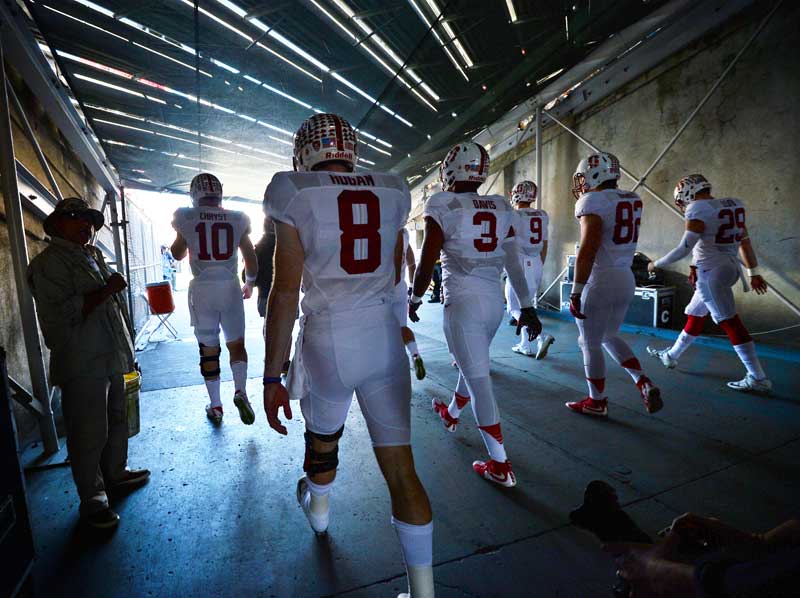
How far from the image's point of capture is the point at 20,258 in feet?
10.4

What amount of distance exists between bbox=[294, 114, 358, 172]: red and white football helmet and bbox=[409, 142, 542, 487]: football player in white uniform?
1.01 meters

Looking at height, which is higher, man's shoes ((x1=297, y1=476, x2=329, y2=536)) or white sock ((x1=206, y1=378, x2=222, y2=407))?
white sock ((x1=206, y1=378, x2=222, y2=407))

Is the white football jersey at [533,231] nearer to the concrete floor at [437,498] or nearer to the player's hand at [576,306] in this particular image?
the player's hand at [576,306]

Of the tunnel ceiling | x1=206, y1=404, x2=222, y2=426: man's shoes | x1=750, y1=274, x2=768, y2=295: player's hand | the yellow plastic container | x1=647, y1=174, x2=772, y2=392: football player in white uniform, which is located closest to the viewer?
the yellow plastic container

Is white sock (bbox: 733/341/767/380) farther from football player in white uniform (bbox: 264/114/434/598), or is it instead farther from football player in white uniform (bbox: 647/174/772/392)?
football player in white uniform (bbox: 264/114/434/598)

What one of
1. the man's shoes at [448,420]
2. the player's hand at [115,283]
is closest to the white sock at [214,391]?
the player's hand at [115,283]

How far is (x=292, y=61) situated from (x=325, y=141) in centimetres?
348

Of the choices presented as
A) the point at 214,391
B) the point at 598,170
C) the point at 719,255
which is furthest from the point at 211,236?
the point at 719,255

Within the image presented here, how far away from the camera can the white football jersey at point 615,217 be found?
11.5ft

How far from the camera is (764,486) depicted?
104 inches

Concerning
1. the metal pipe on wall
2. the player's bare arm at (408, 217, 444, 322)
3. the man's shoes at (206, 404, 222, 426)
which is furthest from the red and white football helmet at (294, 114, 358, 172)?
the man's shoes at (206, 404, 222, 426)

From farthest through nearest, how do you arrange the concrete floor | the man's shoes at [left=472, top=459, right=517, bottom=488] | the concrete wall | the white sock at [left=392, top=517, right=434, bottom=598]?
the concrete wall
the man's shoes at [left=472, top=459, right=517, bottom=488]
the concrete floor
the white sock at [left=392, top=517, right=434, bottom=598]

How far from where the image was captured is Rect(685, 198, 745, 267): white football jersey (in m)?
4.41

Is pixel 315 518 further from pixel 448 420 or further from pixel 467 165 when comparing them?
pixel 467 165
